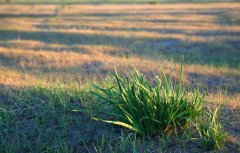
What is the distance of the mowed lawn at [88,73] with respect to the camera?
4.68 m

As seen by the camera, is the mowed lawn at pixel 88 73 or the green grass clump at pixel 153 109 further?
the mowed lawn at pixel 88 73

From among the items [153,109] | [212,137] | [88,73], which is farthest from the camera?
[88,73]

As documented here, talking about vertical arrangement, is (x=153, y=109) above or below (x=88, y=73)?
above

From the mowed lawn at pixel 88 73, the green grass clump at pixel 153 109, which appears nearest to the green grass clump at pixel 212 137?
the mowed lawn at pixel 88 73

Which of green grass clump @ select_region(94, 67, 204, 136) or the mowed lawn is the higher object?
green grass clump @ select_region(94, 67, 204, 136)

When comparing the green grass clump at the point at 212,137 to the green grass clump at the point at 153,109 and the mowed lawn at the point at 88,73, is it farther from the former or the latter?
the green grass clump at the point at 153,109

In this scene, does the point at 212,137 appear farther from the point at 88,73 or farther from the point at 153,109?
the point at 88,73

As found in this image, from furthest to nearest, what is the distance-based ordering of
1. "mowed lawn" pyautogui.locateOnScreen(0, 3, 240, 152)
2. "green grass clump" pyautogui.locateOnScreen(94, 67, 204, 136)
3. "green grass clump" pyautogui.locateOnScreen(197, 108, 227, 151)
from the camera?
"mowed lawn" pyautogui.locateOnScreen(0, 3, 240, 152) < "green grass clump" pyautogui.locateOnScreen(94, 67, 204, 136) < "green grass clump" pyautogui.locateOnScreen(197, 108, 227, 151)

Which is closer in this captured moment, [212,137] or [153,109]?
[212,137]

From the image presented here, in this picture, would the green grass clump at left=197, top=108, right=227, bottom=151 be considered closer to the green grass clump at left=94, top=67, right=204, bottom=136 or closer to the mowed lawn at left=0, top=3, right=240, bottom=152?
the mowed lawn at left=0, top=3, right=240, bottom=152

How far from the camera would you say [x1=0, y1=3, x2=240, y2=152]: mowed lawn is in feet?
15.3

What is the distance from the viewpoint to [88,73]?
9867mm

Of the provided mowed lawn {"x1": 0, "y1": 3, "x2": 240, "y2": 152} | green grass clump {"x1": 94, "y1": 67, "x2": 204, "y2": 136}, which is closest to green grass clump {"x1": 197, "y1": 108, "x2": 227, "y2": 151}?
mowed lawn {"x1": 0, "y1": 3, "x2": 240, "y2": 152}

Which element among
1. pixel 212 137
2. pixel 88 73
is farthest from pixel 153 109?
pixel 88 73
